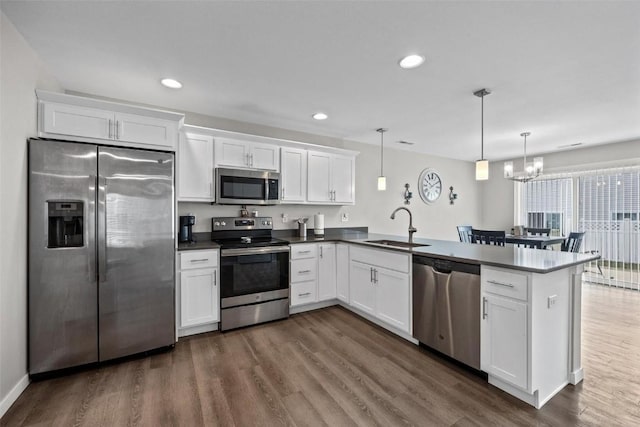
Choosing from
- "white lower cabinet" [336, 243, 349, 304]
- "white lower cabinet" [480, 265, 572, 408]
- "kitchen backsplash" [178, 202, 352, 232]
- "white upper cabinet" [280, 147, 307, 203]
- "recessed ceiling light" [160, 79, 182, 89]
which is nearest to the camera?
"white lower cabinet" [480, 265, 572, 408]

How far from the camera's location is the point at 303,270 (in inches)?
138

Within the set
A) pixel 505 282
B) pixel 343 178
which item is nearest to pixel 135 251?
pixel 343 178

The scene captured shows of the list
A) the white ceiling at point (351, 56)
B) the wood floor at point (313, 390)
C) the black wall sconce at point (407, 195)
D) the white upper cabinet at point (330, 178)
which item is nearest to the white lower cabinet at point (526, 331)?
the wood floor at point (313, 390)

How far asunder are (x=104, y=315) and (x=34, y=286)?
19.9 inches

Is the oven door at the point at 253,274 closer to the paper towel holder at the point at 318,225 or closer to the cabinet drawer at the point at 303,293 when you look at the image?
the cabinet drawer at the point at 303,293

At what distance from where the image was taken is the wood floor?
1729 millimetres

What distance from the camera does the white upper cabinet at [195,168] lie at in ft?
10.2

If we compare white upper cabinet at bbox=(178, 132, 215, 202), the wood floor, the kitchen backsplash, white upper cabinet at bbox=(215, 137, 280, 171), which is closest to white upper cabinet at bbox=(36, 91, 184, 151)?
white upper cabinet at bbox=(178, 132, 215, 202)

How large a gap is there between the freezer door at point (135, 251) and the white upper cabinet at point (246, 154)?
772mm

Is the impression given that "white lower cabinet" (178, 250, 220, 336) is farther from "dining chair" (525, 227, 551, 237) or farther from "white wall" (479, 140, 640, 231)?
"white wall" (479, 140, 640, 231)

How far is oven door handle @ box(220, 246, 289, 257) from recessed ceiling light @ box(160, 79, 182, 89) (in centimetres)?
167

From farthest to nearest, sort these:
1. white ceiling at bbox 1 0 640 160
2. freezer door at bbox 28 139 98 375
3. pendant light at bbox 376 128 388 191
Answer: pendant light at bbox 376 128 388 191 → freezer door at bbox 28 139 98 375 → white ceiling at bbox 1 0 640 160

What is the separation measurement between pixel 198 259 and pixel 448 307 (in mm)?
2371

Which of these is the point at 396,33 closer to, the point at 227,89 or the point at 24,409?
the point at 227,89
